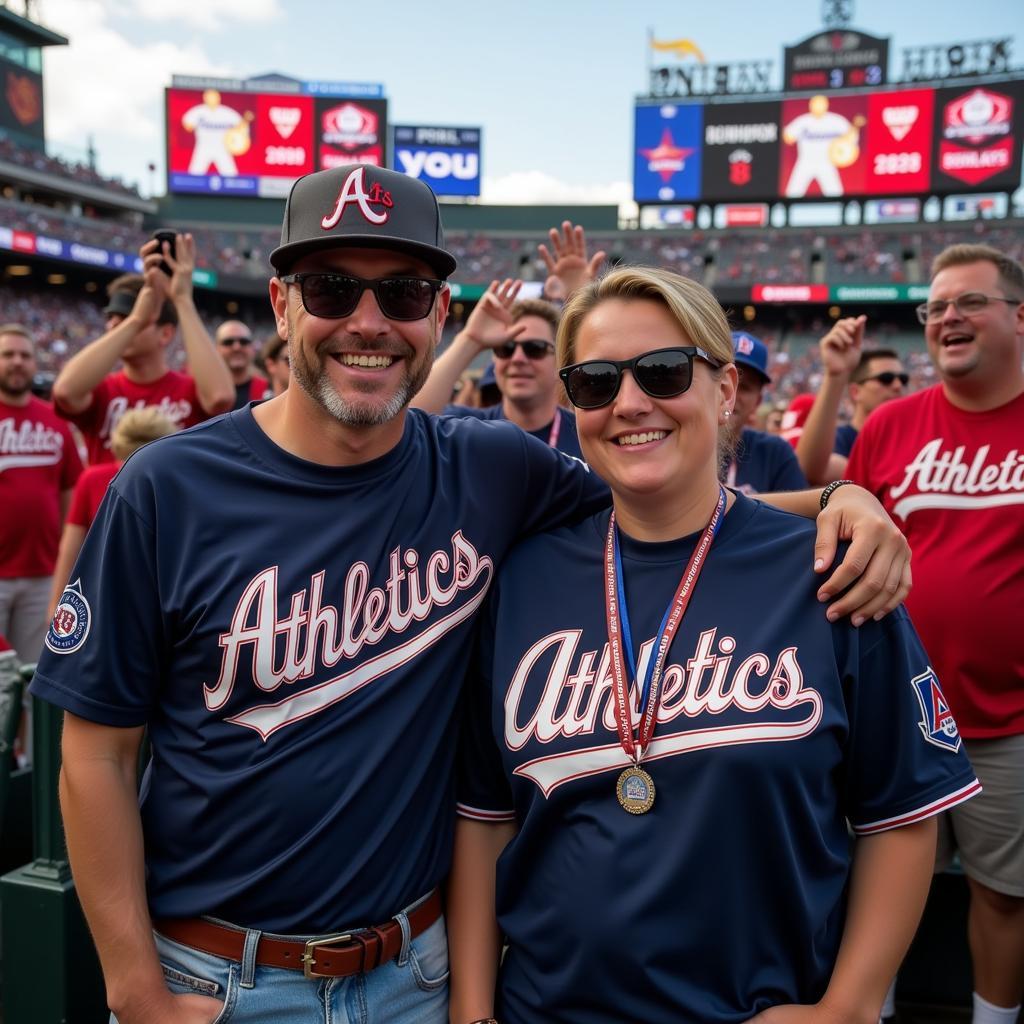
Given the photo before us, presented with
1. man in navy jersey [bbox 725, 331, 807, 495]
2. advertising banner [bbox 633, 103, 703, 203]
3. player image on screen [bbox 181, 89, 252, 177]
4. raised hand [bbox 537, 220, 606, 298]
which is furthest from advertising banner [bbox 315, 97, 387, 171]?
man in navy jersey [bbox 725, 331, 807, 495]

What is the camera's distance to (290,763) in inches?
70.4

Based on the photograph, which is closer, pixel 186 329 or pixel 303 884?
pixel 303 884

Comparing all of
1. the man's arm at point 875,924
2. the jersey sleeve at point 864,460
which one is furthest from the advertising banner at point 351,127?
the man's arm at point 875,924

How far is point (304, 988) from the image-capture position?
1.80 m

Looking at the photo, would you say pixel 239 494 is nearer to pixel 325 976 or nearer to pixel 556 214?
pixel 325 976

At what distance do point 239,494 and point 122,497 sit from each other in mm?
231

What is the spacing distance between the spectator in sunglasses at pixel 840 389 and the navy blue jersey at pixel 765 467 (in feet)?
0.74

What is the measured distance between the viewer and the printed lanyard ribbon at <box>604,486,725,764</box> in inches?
66.2

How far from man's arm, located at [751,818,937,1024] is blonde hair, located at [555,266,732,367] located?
106 cm

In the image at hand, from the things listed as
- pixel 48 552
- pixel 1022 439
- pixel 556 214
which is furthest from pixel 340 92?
pixel 1022 439

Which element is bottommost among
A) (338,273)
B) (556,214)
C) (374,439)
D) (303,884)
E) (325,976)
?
(325,976)

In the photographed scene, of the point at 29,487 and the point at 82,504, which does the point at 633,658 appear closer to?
the point at 82,504

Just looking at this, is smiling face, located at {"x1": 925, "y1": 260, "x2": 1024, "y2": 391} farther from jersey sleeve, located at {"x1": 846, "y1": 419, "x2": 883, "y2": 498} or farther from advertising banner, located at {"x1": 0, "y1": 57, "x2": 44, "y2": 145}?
advertising banner, located at {"x1": 0, "y1": 57, "x2": 44, "y2": 145}

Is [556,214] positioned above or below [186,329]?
above
